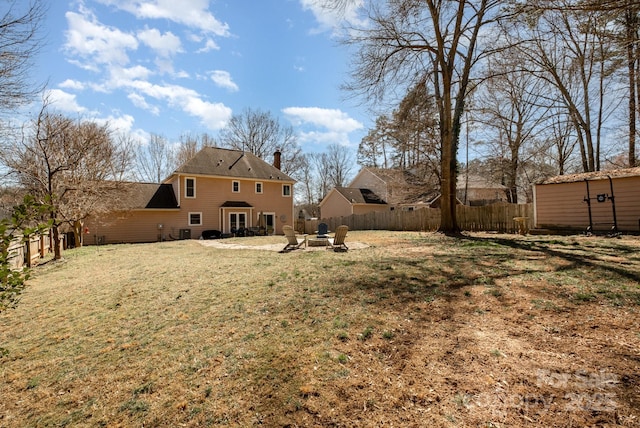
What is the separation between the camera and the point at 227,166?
2534 centimetres

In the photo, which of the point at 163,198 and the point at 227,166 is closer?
the point at 163,198

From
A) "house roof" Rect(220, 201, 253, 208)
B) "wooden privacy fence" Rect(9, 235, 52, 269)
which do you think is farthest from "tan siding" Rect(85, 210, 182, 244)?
"wooden privacy fence" Rect(9, 235, 52, 269)

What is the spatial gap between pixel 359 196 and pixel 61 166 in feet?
81.8

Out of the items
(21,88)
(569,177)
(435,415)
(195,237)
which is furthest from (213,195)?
(435,415)

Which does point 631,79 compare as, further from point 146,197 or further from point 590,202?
point 146,197

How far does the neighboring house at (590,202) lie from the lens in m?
Answer: 12.5

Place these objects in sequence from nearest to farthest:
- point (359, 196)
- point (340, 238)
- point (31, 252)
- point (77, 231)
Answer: point (340, 238) → point (31, 252) → point (77, 231) → point (359, 196)

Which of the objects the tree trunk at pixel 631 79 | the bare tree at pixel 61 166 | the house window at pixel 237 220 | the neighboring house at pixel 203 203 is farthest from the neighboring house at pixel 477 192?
the bare tree at pixel 61 166

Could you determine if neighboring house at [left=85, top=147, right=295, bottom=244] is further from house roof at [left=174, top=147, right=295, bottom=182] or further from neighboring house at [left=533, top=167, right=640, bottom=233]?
neighboring house at [left=533, top=167, right=640, bottom=233]

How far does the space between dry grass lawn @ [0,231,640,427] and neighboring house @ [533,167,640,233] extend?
27.6 ft

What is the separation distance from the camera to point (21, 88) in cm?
770

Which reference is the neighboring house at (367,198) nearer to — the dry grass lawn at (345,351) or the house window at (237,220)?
the house window at (237,220)

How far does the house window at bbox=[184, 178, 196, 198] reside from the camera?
23.2m

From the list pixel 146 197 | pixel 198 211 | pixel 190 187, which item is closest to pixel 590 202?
pixel 198 211
